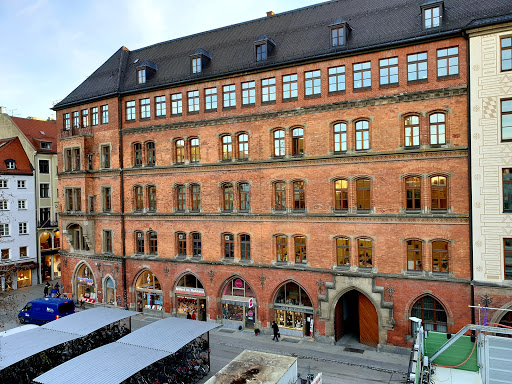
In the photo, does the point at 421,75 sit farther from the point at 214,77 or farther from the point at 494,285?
the point at 214,77

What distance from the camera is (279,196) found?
28.4 metres

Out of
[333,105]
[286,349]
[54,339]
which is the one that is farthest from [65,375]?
[333,105]

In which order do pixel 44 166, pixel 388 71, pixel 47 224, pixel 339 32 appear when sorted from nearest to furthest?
pixel 388 71, pixel 339 32, pixel 47 224, pixel 44 166

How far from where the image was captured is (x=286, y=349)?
25.8 m

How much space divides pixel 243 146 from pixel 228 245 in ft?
23.7

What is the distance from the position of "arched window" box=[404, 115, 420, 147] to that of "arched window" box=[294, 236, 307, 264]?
8886 millimetres

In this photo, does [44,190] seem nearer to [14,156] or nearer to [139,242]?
[14,156]

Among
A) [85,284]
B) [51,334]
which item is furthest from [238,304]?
[85,284]

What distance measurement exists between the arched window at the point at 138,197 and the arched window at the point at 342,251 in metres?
16.4

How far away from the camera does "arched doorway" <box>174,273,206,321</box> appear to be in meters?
31.5

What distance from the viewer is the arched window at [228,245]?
3011 centimetres

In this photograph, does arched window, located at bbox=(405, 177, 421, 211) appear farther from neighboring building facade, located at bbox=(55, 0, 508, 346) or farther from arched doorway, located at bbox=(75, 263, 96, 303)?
arched doorway, located at bbox=(75, 263, 96, 303)

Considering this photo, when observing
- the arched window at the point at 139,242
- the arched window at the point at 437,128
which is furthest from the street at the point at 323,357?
the arched window at the point at 437,128

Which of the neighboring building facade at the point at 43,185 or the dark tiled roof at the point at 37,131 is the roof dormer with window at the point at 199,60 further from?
the dark tiled roof at the point at 37,131
